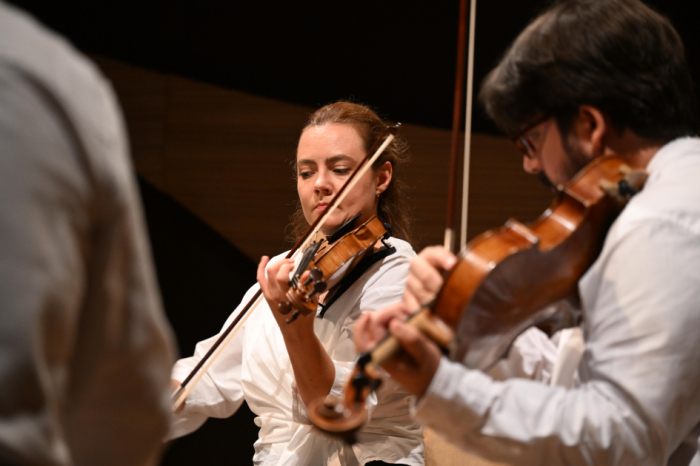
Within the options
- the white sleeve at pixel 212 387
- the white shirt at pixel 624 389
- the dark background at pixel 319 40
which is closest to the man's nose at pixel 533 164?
the white shirt at pixel 624 389

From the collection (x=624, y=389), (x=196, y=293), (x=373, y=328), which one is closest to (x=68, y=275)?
→ (x=373, y=328)

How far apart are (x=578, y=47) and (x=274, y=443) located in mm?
1110

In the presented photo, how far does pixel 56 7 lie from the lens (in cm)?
241

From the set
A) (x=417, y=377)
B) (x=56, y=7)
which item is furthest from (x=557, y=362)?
(x=56, y=7)

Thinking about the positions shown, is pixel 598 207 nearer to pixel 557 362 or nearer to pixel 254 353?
pixel 557 362

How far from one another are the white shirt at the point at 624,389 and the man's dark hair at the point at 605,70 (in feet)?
0.68

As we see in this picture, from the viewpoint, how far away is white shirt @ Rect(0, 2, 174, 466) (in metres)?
0.42

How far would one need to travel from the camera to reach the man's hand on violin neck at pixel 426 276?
0.81 m

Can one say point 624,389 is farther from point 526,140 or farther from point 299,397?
point 299,397

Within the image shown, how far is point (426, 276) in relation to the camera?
822 millimetres

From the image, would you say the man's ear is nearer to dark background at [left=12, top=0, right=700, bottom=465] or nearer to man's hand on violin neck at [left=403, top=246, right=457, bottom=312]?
man's hand on violin neck at [left=403, top=246, right=457, bottom=312]

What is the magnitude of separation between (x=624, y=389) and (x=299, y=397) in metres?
0.80

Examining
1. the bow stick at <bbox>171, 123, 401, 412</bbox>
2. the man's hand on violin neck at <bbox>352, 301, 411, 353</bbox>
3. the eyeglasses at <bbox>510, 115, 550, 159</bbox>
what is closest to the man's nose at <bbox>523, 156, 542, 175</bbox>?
the eyeglasses at <bbox>510, 115, 550, 159</bbox>

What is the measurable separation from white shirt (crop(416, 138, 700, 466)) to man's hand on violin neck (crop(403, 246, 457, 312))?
0.34ft
